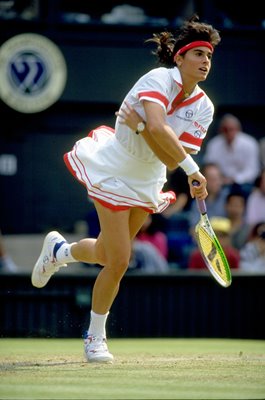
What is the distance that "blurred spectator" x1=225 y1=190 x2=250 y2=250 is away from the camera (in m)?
12.5

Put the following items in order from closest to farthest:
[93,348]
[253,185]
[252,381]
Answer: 1. [252,381]
2. [93,348]
3. [253,185]

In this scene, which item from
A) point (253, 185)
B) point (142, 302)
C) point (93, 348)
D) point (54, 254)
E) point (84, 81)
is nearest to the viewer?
point (93, 348)

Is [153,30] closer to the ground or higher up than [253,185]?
higher up

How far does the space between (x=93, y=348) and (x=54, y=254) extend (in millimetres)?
1037

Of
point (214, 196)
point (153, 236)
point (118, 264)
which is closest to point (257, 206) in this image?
point (214, 196)

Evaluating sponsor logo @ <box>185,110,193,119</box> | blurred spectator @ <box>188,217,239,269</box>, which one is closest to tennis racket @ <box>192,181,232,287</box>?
sponsor logo @ <box>185,110,193,119</box>

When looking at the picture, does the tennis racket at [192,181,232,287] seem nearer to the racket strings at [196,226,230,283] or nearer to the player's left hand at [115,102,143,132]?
the racket strings at [196,226,230,283]

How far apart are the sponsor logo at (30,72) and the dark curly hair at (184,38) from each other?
7012mm

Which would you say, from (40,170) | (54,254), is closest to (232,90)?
(40,170)

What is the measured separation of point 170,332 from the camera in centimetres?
1149

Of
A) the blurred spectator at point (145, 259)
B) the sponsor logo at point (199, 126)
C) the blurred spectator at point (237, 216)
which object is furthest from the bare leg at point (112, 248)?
the blurred spectator at point (237, 216)

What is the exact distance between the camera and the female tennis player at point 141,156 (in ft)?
24.2

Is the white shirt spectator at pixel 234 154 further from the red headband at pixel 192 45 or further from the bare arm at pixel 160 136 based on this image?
the bare arm at pixel 160 136

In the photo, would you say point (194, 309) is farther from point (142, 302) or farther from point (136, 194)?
point (136, 194)
